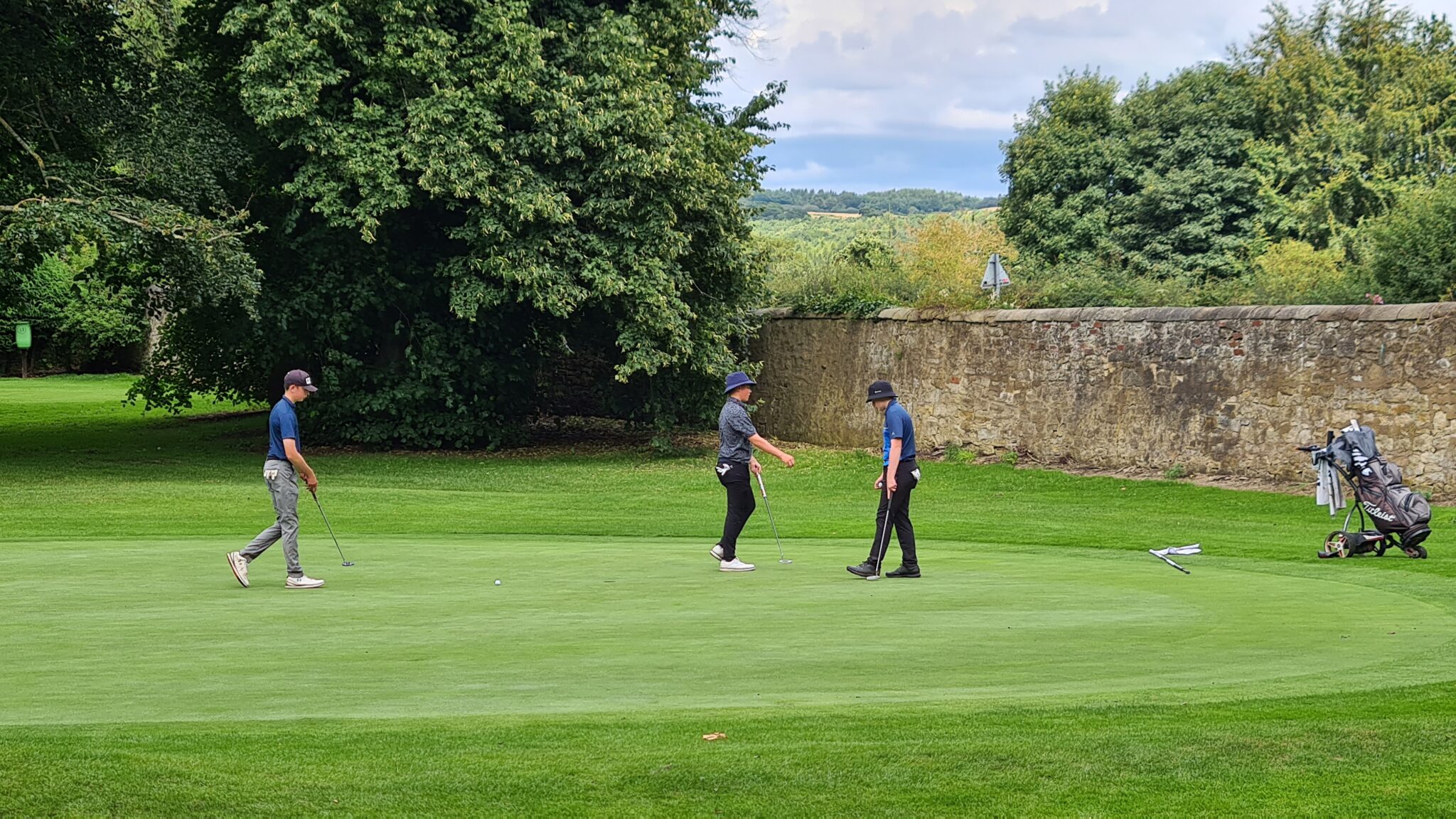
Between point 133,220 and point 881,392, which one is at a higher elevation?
point 133,220

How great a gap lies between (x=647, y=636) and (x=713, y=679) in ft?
5.31

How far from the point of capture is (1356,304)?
24.9 meters

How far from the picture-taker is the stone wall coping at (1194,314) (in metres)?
23.2

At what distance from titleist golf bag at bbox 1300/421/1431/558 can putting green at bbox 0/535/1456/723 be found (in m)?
1.55

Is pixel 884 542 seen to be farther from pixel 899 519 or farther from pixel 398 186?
pixel 398 186

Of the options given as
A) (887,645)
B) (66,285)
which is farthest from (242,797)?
(66,285)

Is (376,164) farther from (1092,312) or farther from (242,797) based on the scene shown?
(242,797)

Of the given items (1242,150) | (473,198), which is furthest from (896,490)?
(1242,150)

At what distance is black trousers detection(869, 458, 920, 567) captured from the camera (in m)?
13.9

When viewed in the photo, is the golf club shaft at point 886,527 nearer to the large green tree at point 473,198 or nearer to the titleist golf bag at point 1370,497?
the titleist golf bag at point 1370,497

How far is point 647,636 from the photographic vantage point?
1017 cm

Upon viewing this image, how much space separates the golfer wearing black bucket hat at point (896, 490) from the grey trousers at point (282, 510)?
4.94 metres

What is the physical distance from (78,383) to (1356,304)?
54.5 metres

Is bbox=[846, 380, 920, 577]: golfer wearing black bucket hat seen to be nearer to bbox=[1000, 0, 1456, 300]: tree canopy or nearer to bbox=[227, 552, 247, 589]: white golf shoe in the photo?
bbox=[227, 552, 247, 589]: white golf shoe
